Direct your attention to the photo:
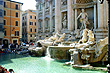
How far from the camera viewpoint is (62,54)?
1509 centimetres

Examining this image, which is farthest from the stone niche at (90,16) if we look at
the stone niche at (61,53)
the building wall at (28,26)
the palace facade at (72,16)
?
the building wall at (28,26)

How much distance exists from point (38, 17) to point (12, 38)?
8.02 m

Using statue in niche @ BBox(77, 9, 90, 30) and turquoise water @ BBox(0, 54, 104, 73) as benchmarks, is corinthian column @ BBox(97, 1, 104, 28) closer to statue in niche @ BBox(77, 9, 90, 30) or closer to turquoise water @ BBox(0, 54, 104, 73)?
statue in niche @ BBox(77, 9, 90, 30)

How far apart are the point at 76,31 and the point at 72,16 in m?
3.26

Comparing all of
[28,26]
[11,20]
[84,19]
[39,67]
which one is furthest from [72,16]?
[28,26]

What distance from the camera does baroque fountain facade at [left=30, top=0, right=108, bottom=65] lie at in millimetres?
12422

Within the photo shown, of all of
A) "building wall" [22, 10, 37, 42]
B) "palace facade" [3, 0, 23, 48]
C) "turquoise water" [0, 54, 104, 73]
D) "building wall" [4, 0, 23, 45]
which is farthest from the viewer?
"building wall" [22, 10, 37, 42]

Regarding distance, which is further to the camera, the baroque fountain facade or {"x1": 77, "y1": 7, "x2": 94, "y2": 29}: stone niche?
{"x1": 77, "y1": 7, "x2": 94, "y2": 29}: stone niche

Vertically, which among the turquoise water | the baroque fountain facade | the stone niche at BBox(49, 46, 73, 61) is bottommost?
the turquoise water

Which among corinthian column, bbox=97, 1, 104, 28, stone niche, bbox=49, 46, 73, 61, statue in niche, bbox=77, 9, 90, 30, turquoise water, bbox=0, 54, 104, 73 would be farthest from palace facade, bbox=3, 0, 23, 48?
corinthian column, bbox=97, 1, 104, 28

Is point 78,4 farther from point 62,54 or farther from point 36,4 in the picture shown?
point 36,4

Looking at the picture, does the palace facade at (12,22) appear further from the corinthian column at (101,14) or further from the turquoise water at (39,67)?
the corinthian column at (101,14)

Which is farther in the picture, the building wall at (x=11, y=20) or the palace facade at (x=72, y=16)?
the building wall at (x=11, y=20)

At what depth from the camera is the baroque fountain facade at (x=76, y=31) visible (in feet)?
40.8
